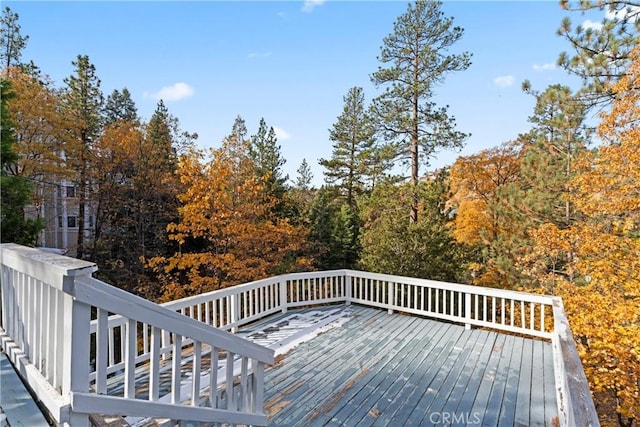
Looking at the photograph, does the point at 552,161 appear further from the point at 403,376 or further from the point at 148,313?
the point at 148,313

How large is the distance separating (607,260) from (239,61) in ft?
31.7

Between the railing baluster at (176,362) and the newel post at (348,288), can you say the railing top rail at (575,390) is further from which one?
the newel post at (348,288)

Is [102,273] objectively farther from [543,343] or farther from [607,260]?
[607,260]

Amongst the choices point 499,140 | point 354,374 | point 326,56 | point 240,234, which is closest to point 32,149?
point 240,234

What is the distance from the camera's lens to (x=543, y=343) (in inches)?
187

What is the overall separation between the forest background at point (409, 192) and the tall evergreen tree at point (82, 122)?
7 centimetres

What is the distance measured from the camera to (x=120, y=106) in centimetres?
1870

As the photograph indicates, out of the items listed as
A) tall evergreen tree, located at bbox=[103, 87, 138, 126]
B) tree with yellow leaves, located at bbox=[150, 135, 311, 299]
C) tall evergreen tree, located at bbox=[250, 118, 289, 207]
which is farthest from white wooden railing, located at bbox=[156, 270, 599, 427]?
tall evergreen tree, located at bbox=[103, 87, 138, 126]

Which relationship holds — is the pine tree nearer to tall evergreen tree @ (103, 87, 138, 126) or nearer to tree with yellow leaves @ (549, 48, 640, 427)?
tall evergreen tree @ (103, 87, 138, 126)

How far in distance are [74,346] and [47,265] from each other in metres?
0.38

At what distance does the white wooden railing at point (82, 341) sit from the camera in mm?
1180

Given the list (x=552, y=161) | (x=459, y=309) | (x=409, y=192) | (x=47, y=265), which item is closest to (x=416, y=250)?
(x=409, y=192)

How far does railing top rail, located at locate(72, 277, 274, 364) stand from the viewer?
1.20 meters

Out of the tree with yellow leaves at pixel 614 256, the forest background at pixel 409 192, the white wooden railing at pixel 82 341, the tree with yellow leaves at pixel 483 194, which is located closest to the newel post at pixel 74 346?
the white wooden railing at pixel 82 341
